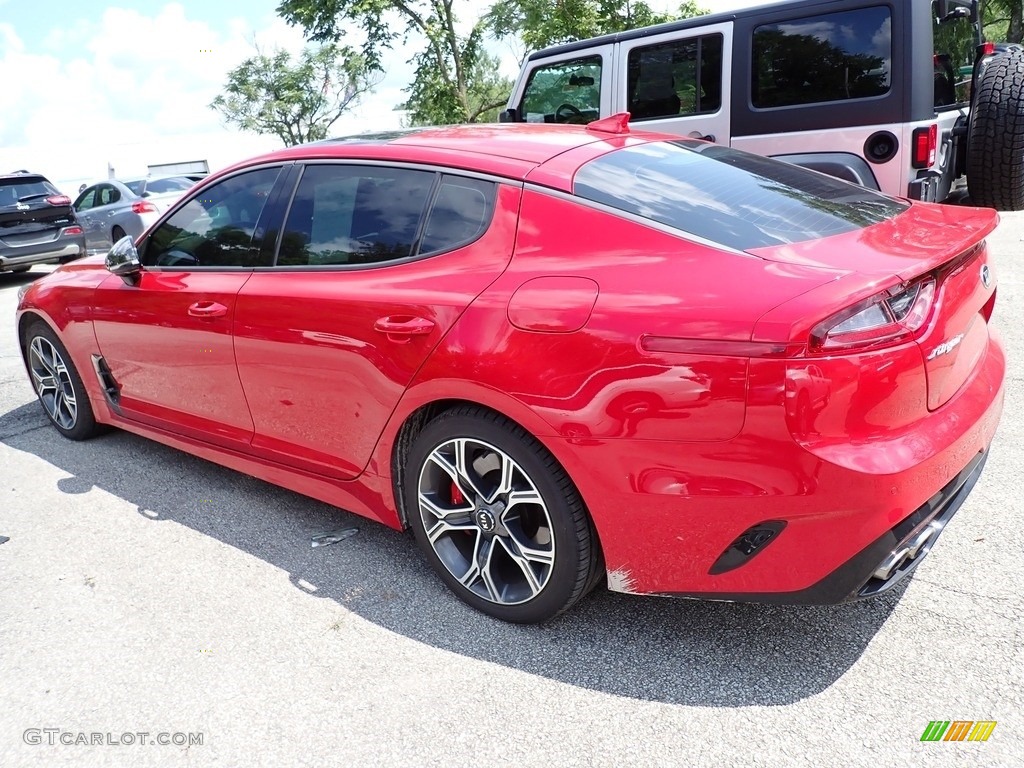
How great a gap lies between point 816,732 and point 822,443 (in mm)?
766

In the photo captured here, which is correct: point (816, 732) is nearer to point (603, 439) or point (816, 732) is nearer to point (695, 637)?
point (695, 637)

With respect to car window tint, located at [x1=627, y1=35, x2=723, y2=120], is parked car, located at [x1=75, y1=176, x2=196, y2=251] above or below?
below

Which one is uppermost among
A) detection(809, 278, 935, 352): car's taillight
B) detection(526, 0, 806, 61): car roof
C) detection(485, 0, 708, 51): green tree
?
detection(485, 0, 708, 51): green tree

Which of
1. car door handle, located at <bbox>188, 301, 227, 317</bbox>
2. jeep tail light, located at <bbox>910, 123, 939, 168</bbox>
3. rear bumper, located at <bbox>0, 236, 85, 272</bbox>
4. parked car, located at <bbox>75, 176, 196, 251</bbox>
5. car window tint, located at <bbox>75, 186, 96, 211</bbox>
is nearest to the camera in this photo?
car door handle, located at <bbox>188, 301, 227, 317</bbox>

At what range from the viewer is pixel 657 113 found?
6977 mm

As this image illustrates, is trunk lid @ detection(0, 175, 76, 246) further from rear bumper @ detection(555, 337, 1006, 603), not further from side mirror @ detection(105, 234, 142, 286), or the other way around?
rear bumper @ detection(555, 337, 1006, 603)

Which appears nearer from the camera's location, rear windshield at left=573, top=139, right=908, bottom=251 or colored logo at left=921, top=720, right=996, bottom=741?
colored logo at left=921, top=720, right=996, bottom=741

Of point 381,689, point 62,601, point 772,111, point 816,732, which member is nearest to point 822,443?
point 816,732

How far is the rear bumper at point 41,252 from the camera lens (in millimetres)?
11945

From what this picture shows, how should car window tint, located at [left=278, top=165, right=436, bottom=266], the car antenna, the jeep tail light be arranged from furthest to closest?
the jeep tail light
the car antenna
car window tint, located at [left=278, top=165, right=436, bottom=266]

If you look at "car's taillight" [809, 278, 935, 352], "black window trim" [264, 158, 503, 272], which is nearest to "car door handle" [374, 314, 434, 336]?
"black window trim" [264, 158, 503, 272]

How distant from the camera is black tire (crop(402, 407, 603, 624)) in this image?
2.42m

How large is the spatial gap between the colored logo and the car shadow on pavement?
0.91ft

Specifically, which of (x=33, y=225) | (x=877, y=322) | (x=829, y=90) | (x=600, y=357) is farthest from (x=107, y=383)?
(x=33, y=225)
